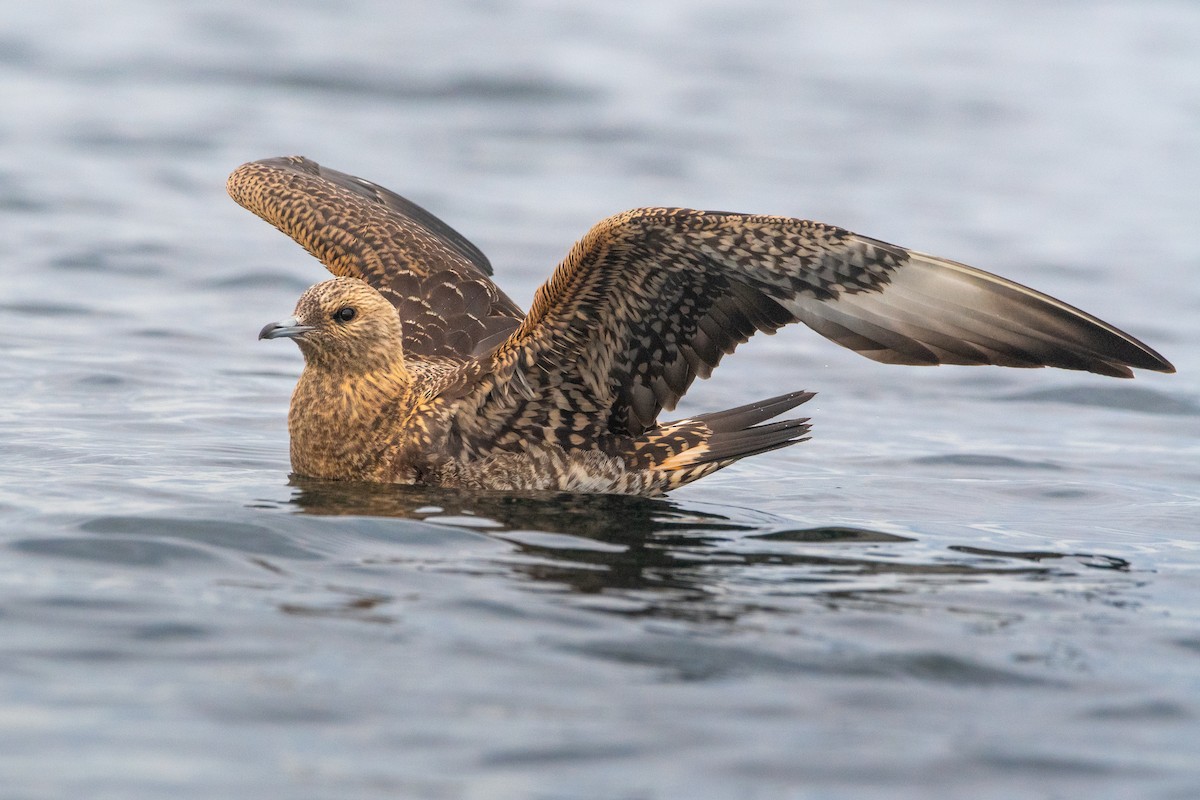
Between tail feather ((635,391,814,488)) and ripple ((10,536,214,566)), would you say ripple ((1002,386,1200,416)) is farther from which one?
ripple ((10,536,214,566))

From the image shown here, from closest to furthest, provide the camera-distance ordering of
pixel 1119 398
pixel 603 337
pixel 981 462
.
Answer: pixel 603 337 < pixel 981 462 < pixel 1119 398

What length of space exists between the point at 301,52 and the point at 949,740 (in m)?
20.0

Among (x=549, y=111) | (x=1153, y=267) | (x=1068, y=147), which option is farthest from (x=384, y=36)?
(x=1153, y=267)

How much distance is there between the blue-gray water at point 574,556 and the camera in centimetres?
490

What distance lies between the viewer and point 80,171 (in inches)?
698

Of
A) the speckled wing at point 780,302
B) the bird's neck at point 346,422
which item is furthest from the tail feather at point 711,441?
the bird's neck at point 346,422

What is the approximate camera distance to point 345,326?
814 cm

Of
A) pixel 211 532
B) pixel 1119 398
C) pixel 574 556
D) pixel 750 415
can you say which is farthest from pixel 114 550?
pixel 1119 398

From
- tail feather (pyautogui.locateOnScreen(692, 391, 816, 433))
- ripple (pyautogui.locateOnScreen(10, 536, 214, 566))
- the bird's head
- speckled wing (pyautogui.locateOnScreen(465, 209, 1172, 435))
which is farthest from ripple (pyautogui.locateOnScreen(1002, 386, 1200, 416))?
ripple (pyautogui.locateOnScreen(10, 536, 214, 566))

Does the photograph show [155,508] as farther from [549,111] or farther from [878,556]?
[549,111]

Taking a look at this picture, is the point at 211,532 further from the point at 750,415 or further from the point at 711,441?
the point at 750,415

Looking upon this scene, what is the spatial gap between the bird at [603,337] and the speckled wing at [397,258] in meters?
0.01

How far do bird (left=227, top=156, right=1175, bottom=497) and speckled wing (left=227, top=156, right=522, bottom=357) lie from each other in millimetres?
12

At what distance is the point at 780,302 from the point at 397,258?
108 inches
